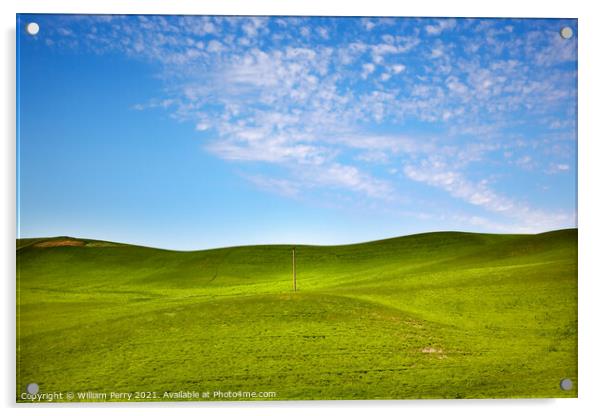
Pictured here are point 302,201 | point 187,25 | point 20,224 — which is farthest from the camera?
point 302,201

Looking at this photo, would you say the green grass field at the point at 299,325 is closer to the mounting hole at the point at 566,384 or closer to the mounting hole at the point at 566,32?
the mounting hole at the point at 566,384

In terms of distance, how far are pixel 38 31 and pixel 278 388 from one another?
5229 mm

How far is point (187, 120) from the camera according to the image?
17.6 feet

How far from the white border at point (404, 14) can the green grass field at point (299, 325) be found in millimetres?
134

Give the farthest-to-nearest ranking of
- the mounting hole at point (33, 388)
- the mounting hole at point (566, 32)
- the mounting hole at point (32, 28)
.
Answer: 1. the mounting hole at point (566, 32)
2. the mounting hole at point (32, 28)
3. the mounting hole at point (33, 388)

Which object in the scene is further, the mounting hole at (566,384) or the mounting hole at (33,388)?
the mounting hole at (566,384)

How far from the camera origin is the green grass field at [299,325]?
4.79m

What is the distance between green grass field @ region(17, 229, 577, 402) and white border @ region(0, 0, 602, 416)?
134mm

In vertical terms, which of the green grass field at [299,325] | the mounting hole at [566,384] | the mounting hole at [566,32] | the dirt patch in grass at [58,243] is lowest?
the mounting hole at [566,384]

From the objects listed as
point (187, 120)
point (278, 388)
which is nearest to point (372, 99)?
point (187, 120)

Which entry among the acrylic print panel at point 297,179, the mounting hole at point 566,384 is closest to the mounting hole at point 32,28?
the acrylic print panel at point 297,179

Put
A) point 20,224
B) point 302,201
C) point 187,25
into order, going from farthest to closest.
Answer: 1. point 302,201
2. point 187,25
3. point 20,224

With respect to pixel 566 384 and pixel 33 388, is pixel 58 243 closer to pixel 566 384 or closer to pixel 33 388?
pixel 33 388
